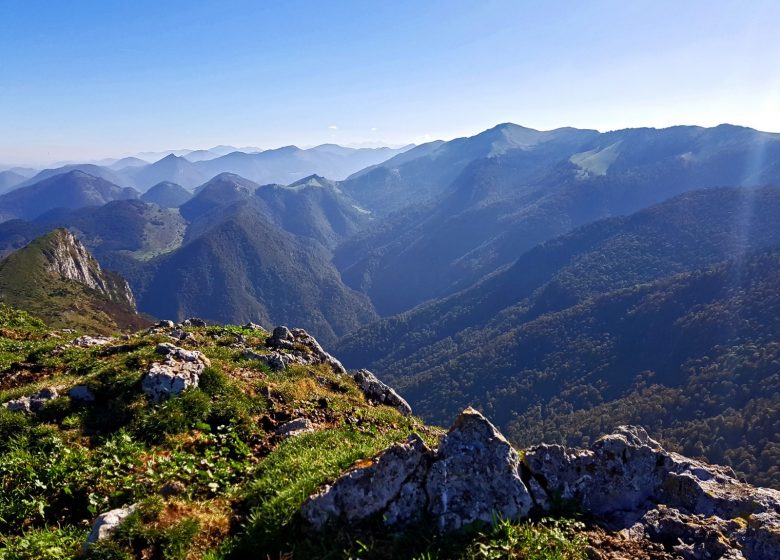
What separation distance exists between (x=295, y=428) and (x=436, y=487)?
6.63m

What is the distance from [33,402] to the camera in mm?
13711

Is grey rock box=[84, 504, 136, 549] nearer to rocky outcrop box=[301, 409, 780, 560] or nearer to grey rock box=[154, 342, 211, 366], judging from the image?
rocky outcrop box=[301, 409, 780, 560]

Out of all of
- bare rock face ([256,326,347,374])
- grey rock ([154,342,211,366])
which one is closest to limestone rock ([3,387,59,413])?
grey rock ([154,342,211,366])

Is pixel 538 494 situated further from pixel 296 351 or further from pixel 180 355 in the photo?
pixel 296 351

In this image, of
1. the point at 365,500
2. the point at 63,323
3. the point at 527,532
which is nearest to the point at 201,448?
the point at 365,500

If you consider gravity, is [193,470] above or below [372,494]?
below

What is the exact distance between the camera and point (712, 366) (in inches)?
7151

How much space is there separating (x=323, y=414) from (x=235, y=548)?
7812mm

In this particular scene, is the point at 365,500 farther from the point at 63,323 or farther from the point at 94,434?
the point at 63,323

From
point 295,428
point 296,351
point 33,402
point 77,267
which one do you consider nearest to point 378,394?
point 296,351

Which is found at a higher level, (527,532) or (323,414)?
(527,532)

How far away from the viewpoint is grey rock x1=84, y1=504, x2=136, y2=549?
7859 millimetres

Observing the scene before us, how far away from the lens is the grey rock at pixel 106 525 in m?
7.86

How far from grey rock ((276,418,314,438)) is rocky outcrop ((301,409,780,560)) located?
5.08m
